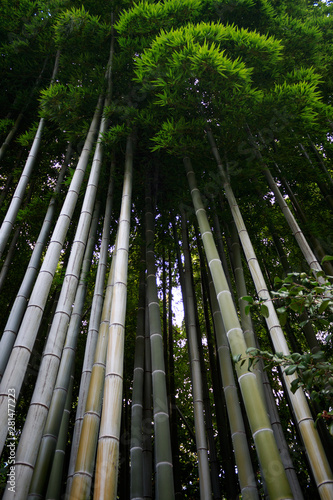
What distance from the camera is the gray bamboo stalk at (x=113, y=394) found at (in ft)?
5.42

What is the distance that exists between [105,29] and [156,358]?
129 inches

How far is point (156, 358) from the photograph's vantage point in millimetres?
2754

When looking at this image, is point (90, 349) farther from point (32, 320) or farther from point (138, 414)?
point (32, 320)

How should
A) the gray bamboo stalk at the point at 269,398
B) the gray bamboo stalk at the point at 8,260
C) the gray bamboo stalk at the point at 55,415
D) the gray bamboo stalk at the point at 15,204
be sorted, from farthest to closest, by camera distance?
the gray bamboo stalk at the point at 8,260, the gray bamboo stalk at the point at 15,204, the gray bamboo stalk at the point at 269,398, the gray bamboo stalk at the point at 55,415

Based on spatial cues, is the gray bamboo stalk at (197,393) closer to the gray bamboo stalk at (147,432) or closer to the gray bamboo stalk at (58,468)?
the gray bamboo stalk at (147,432)

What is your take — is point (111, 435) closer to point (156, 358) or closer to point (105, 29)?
point (156, 358)

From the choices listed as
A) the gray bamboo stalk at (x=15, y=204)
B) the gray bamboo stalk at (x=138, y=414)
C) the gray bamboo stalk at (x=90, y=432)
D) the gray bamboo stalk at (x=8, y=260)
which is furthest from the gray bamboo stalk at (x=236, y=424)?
the gray bamboo stalk at (x=8, y=260)

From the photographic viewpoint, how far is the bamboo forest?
6.10 feet

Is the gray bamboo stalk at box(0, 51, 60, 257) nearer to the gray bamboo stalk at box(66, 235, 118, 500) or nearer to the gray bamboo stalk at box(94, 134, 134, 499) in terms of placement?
the gray bamboo stalk at box(94, 134, 134, 499)

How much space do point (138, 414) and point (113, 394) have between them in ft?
3.59

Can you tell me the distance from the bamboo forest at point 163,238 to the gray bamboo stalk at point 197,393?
0.05 ft

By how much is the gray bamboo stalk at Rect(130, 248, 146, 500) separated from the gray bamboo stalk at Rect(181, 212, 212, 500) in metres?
0.44

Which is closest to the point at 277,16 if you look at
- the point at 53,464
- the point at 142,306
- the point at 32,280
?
the point at 142,306

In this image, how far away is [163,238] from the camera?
4.63 metres
